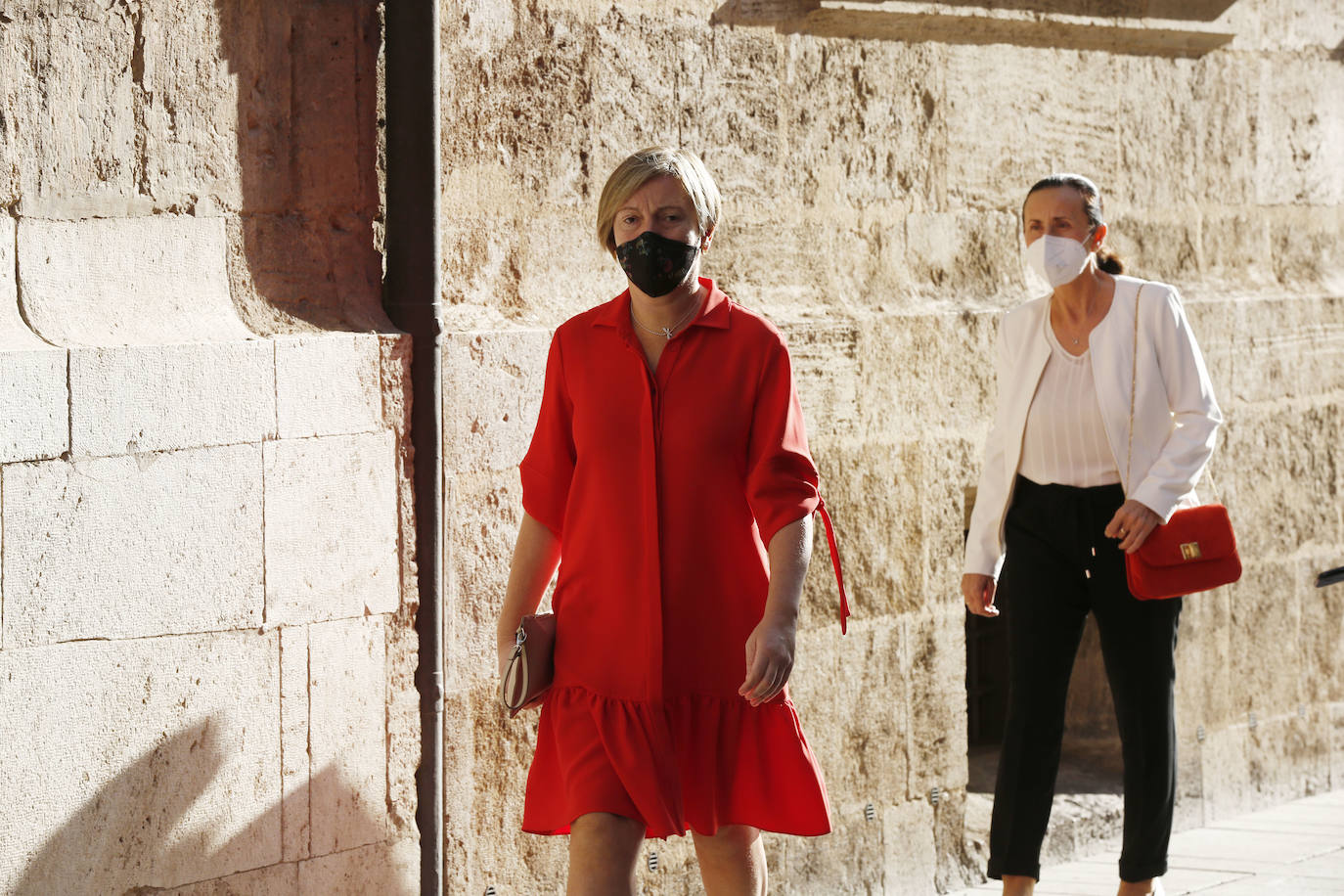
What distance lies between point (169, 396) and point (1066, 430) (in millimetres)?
2284

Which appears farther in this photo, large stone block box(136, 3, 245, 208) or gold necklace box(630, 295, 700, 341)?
large stone block box(136, 3, 245, 208)

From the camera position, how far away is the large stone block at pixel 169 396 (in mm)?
3988

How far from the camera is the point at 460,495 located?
15.5ft

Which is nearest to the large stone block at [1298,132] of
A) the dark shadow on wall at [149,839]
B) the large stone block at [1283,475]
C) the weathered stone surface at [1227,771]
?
the large stone block at [1283,475]

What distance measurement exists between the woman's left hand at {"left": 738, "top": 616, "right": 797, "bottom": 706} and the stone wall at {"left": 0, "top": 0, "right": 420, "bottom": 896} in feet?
4.62

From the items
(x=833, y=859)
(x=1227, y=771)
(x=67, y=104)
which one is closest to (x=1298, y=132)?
(x=1227, y=771)

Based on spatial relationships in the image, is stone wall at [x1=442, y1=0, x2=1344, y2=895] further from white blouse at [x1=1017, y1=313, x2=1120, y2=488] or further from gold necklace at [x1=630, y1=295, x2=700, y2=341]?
gold necklace at [x1=630, y1=295, x2=700, y2=341]

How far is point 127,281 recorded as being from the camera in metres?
4.22

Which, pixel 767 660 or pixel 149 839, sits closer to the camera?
pixel 767 660

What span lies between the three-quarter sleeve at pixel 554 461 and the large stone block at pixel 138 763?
3.13 ft

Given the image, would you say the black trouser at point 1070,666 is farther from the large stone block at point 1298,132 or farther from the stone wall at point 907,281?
the large stone block at point 1298,132

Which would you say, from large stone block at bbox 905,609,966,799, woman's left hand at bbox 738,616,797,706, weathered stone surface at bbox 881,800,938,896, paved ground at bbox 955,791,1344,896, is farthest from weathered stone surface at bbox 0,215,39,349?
paved ground at bbox 955,791,1344,896

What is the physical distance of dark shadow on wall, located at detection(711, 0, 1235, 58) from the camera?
5488mm

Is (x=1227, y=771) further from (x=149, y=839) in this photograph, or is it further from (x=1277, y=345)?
(x=149, y=839)
